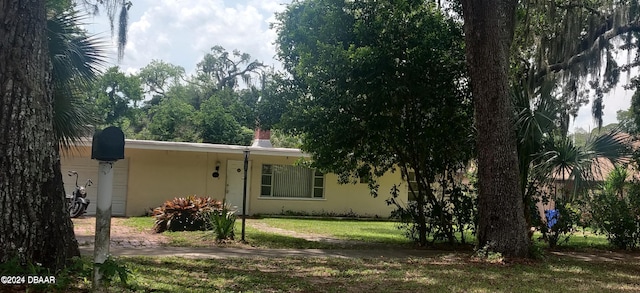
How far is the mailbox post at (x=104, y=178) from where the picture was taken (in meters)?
4.00

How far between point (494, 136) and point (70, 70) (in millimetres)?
6442

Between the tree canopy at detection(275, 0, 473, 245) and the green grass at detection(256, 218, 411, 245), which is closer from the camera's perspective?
the tree canopy at detection(275, 0, 473, 245)

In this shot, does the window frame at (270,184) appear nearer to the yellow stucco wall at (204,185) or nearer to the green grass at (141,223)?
the yellow stucco wall at (204,185)

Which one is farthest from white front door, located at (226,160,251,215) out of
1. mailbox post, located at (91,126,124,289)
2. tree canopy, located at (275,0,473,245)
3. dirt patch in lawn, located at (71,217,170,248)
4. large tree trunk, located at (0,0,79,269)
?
mailbox post, located at (91,126,124,289)

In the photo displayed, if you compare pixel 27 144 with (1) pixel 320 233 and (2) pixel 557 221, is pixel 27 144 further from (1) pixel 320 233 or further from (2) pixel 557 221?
(2) pixel 557 221

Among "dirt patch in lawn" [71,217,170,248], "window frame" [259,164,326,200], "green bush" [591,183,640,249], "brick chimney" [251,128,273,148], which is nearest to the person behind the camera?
"dirt patch in lawn" [71,217,170,248]

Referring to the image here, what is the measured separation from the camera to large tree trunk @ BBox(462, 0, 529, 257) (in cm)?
828

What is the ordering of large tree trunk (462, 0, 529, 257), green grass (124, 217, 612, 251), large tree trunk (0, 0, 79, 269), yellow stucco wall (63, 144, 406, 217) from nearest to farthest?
1. large tree trunk (0, 0, 79, 269)
2. large tree trunk (462, 0, 529, 257)
3. green grass (124, 217, 612, 251)
4. yellow stucco wall (63, 144, 406, 217)

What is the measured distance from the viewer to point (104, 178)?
161 inches

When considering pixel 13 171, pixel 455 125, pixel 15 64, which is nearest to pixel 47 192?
pixel 13 171

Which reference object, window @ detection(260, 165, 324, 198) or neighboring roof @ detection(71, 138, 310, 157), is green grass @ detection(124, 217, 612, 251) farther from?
neighboring roof @ detection(71, 138, 310, 157)

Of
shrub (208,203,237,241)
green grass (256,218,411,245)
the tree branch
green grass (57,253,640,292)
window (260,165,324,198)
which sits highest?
the tree branch

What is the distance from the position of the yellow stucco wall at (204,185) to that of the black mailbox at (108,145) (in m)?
12.8

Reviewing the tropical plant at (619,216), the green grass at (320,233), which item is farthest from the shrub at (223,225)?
the tropical plant at (619,216)
